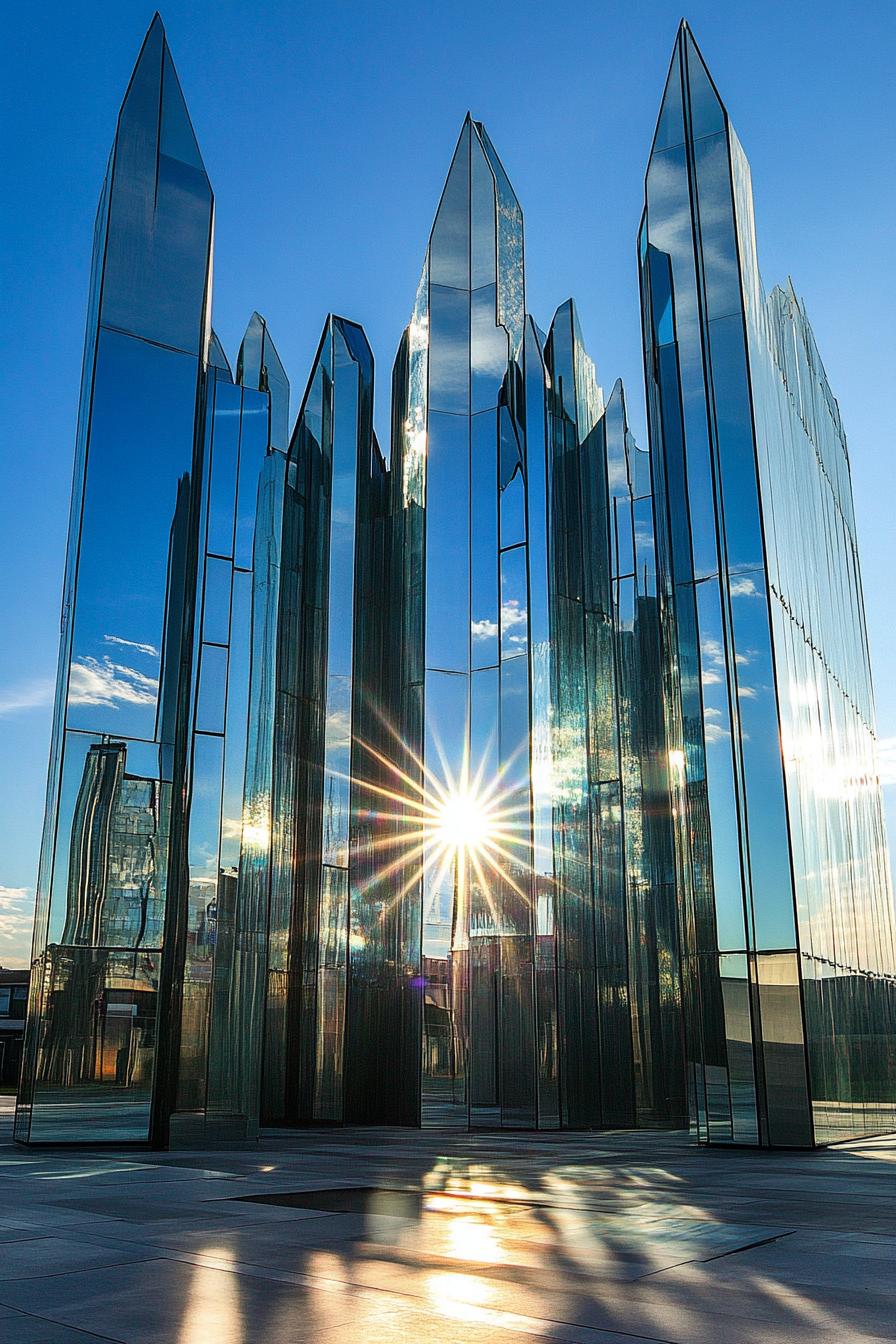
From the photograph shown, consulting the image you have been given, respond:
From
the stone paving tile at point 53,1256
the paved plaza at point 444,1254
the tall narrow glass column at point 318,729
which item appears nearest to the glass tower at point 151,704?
the paved plaza at point 444,1254

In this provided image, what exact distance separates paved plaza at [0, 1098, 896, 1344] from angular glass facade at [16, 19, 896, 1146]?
12.8 ft

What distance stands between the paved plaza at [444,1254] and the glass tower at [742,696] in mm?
3458

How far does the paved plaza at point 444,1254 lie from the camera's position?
4750 millimetres

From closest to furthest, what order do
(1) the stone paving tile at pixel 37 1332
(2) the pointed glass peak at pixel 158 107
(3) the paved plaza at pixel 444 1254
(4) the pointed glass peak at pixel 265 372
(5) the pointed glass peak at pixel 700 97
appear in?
(1) the stone paving tile at pixel 37 1332
(3) the paved plaza at pixel 444 1254
(2) the pointed glass peak at pixel 158 107
(5) the pointed glass peak at pixel 700 97
(4) the pointed glass peak at pixel 265 372

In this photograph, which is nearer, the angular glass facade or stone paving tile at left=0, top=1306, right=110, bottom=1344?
stone paving tile at left=0, top=1306, right=110, bottom=1344

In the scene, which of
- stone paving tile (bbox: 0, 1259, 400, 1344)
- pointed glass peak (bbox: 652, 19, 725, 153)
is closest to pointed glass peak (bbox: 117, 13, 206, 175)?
pointed glass peak (bbox: 652, 19, 725, 153)

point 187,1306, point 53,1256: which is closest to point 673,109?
point 53,1256

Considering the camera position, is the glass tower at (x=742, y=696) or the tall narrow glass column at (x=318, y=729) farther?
the tall narrow glass column at (x=318, y=729)

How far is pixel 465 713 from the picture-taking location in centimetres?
2250

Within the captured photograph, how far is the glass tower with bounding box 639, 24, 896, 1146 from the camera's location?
15.6 meters

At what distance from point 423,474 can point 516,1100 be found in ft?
41.0

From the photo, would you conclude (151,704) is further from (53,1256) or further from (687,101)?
(687,101)

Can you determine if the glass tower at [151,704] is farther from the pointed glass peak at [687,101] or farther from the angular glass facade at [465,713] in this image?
the pointed glass peak at [687,101]

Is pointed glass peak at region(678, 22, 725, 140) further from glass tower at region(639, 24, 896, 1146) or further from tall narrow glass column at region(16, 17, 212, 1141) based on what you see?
tall narrow glass column at region(16, 17, 212, 1141)
